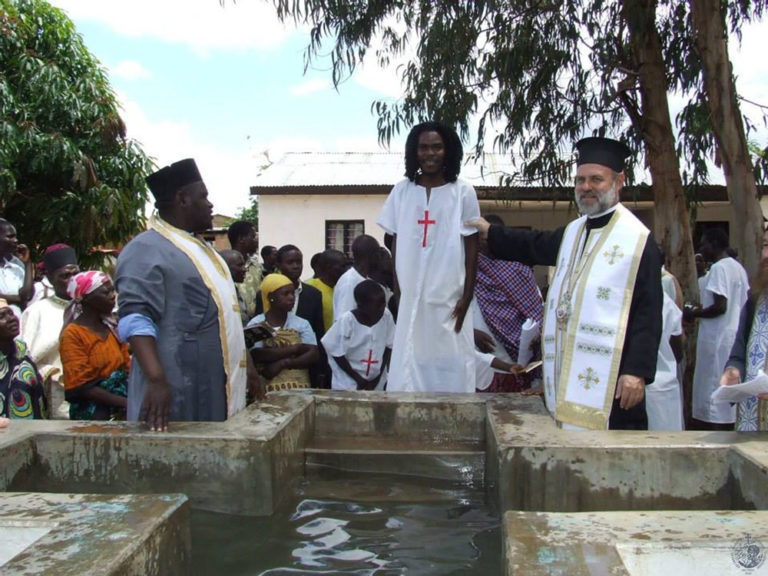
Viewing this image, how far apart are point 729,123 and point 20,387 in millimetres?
6128

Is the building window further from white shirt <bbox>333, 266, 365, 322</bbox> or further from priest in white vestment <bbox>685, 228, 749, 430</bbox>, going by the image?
white shirt <bbox>333, 266, 365, 322</bbox>

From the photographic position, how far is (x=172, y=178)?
12.0 feet

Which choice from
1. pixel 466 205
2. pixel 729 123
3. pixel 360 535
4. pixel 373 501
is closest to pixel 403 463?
pixel 373 501

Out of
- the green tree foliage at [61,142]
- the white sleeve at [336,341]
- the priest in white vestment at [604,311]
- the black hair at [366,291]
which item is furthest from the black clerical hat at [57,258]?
the green tree foliage at [61,142]

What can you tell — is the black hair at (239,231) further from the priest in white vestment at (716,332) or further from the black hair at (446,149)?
the priest in white vestment at (716,332)

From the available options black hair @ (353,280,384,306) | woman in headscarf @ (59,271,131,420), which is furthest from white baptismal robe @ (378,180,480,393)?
woman in headscarf @ (59,271,131,420)

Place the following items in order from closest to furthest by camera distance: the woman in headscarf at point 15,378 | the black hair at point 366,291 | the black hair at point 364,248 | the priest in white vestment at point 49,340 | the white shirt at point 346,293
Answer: the woman in headscarf at point 15,378 < the priest in white vestment at point 49,340 < the black hair at point 366,291 < the white shirt at point 346,293 < the black hair at point 364,248

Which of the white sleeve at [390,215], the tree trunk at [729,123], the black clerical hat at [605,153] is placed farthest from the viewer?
the tree trunk at [729,123]

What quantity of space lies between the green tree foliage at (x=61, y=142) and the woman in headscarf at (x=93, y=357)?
9330 mm

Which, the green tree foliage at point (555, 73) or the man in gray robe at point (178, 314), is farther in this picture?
the green tree foliage at point (555, 73)

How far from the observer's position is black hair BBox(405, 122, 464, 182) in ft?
15.4

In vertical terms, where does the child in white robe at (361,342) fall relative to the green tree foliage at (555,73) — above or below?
below

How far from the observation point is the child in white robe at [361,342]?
18.7 ft

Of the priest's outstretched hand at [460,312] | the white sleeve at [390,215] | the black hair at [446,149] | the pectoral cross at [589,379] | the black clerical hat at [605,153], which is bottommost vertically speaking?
the pectoral cross at [589,379]
